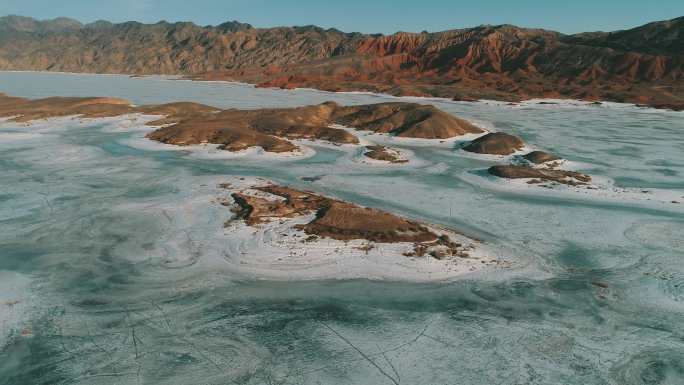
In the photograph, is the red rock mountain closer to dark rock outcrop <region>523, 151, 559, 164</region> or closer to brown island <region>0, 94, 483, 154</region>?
brown island <region>0, 94, 483, 154</region>

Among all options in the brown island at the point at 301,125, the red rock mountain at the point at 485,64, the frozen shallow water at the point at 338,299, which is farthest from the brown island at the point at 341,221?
the red rock mountain at the point at 485,64

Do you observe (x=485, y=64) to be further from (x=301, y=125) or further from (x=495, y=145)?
(x=495, y=145)

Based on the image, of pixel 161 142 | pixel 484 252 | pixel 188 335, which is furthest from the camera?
pixel 161 142

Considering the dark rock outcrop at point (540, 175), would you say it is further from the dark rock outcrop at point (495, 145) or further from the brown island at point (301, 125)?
the dark rock outcrop at point (495, 145)

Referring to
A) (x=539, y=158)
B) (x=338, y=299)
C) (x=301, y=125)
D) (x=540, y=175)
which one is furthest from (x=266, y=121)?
(x=338, y=299)

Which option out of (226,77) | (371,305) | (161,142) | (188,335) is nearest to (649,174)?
(371,305)

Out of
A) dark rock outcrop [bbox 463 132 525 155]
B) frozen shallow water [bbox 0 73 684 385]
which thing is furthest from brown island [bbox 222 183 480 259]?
dark rock outcrop [bbox 463 132 525 155]

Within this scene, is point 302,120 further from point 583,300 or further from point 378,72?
point 378,72

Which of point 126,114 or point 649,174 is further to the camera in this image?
point 126,114
